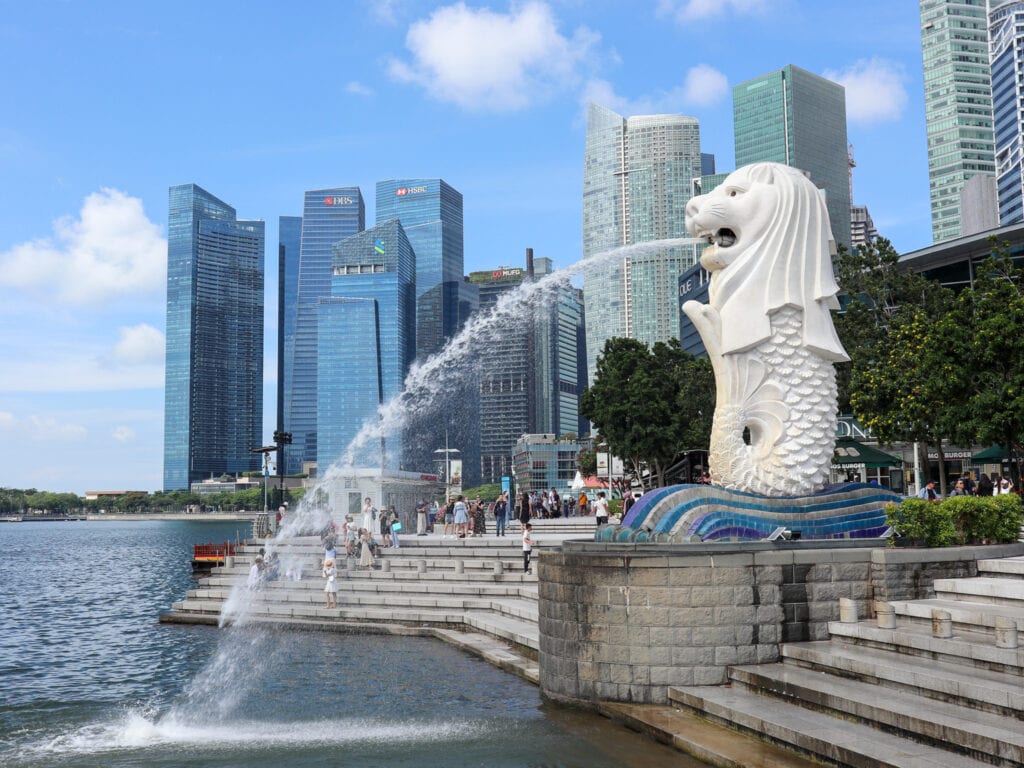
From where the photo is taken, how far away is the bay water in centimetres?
1064

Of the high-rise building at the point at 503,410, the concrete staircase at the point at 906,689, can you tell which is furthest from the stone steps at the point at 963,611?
the high-rise building at the point at 503,410

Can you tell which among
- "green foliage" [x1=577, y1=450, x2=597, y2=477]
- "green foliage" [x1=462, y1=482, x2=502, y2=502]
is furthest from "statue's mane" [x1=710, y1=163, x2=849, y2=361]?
"green foliage" [x1=462, y1=482, x2=502, y2=502]

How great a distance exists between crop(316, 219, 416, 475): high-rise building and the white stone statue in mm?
161574

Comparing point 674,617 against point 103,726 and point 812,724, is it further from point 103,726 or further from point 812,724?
point 103,726

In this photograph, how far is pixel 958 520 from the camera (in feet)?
42.8

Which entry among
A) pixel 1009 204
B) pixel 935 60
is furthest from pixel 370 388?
pixel 935 60

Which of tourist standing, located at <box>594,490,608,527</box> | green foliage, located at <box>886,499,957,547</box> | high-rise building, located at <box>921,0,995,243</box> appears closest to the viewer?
green foliage, located at <box>886,499,957,547</box>

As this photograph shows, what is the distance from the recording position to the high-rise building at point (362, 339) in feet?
596

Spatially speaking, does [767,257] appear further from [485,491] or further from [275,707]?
[485,491]

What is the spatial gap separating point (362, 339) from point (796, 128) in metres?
100.0

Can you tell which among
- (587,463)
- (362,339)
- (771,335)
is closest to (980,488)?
(771,335)

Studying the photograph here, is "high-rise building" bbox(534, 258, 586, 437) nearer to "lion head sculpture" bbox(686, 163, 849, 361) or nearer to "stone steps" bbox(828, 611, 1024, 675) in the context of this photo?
"lion head sculpture" bbox(686, 163, 849, 361)

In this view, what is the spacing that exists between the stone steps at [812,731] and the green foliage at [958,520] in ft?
12.2

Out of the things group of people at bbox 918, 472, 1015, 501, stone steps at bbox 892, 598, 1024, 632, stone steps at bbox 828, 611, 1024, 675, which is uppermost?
group of people at bbox 918, 472, 1015, 501
